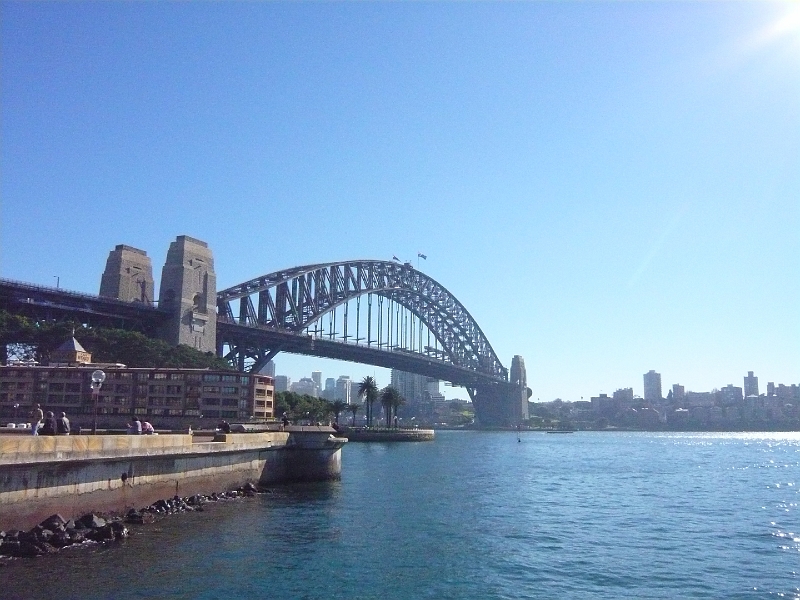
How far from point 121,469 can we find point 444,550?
1176 cm

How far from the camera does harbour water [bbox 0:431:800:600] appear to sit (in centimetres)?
2052

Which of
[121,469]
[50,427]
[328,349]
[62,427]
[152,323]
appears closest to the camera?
A: [121,469]

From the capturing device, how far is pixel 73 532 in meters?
23.8

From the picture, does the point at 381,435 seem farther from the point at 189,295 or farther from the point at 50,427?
the point at 50,427

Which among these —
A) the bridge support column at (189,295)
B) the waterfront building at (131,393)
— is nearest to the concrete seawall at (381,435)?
the bridge support column at (189,295)

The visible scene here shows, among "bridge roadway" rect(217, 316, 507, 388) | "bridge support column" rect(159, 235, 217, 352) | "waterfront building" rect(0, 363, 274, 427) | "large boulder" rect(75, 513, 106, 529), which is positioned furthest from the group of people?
"bridge roadway" rect(217, 316, 507, 388)

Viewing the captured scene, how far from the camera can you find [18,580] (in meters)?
19.2

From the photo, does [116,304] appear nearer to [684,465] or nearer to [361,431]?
[361,431]

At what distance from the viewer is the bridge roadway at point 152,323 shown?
83062 mm

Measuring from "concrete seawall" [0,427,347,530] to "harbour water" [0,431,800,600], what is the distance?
1.66 metres

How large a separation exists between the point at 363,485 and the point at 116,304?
53.0 metres

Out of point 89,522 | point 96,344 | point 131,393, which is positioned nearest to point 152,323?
point 96,344

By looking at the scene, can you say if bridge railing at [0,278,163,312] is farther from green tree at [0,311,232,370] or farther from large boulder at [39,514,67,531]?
large boulder at [39,514,67,531]

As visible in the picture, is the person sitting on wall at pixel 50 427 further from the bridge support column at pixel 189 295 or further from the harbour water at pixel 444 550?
the bridge support column at pixel 189 295
